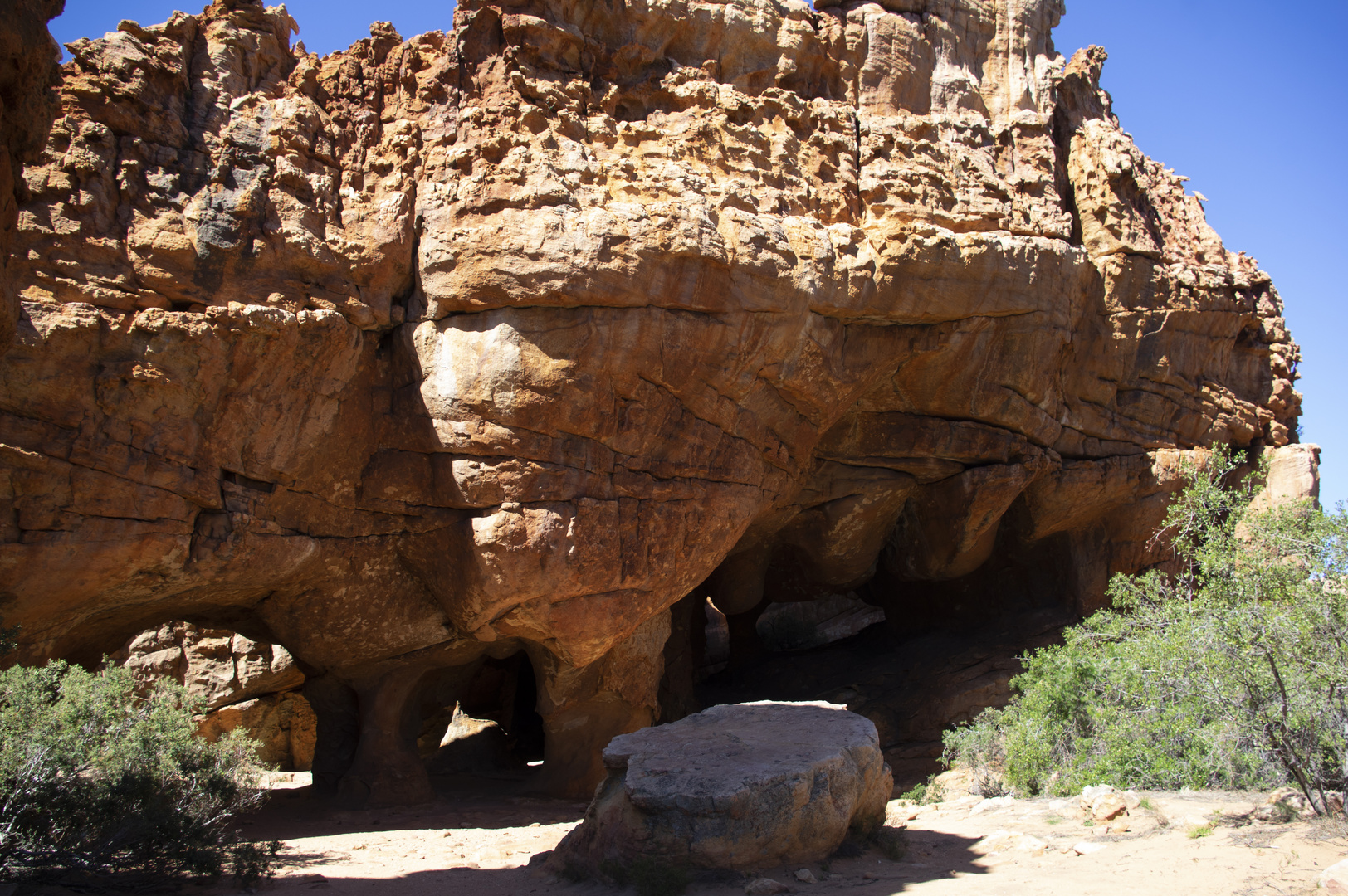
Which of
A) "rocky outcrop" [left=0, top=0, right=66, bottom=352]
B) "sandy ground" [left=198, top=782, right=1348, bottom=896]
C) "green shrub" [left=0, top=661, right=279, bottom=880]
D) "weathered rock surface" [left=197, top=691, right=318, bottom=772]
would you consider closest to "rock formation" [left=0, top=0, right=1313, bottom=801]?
"green shrub" [left=0, top=661, right=279, bottom=880]

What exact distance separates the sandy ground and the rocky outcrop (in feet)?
15.0

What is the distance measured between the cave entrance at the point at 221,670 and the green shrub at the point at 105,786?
7.20 m

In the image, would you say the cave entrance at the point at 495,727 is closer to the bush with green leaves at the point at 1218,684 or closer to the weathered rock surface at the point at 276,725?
the weathered rock surface at the point at 276,725

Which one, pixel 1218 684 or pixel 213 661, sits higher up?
pixel 213 661

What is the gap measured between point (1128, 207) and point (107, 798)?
14024mm

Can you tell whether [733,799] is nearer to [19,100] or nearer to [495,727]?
[19,100]

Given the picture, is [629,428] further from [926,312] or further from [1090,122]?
[1090,122]

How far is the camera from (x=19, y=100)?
152 inches

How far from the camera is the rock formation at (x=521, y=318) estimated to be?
27.0 ft

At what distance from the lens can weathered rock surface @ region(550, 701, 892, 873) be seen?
597 centimetres

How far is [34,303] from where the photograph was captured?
763cm

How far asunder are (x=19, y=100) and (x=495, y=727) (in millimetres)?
13682

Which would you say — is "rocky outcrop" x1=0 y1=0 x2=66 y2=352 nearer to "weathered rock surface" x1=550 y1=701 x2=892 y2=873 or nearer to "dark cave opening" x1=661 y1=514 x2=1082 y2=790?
"weathered rock surface" x1=550 y1=701 x2=892 y2=873

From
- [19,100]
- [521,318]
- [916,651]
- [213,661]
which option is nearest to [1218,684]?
[521,318]
